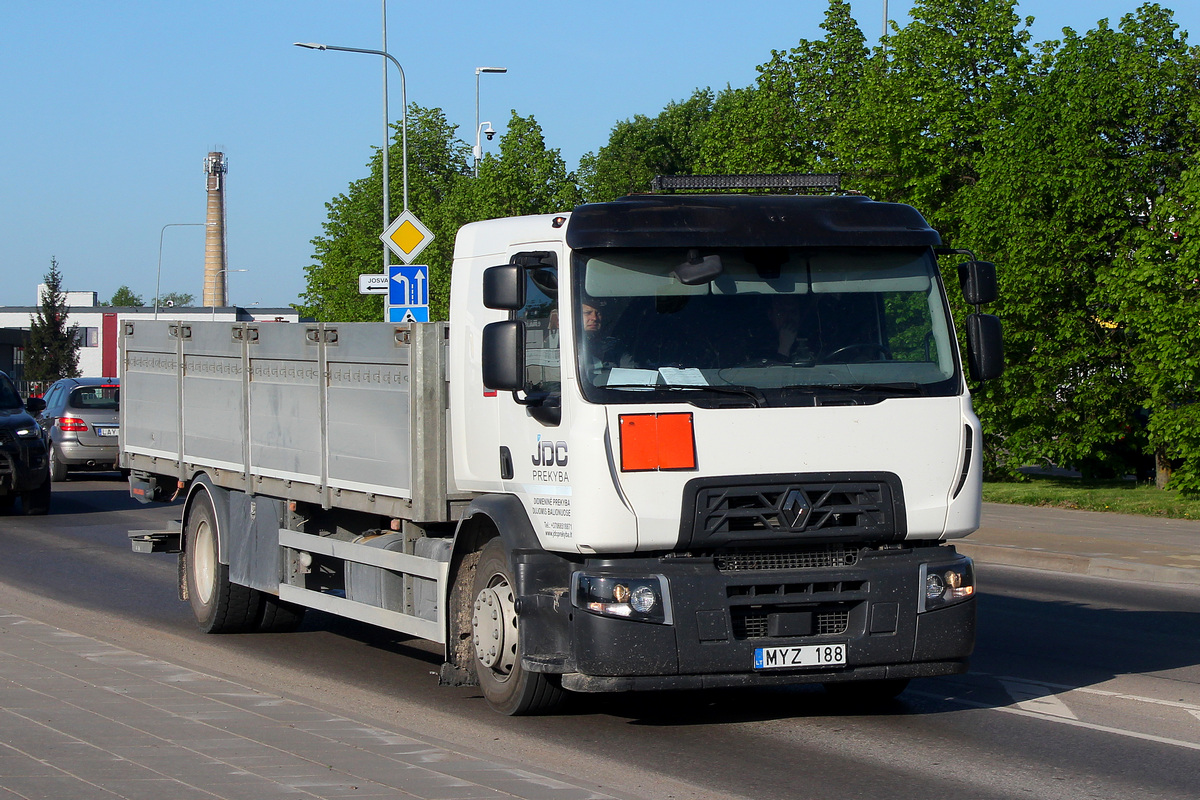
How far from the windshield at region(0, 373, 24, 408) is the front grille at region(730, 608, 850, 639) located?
16613 mm

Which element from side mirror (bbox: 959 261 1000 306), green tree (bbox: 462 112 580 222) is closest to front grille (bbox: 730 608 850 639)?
side mirror (bbox: 959 261 1000 306)

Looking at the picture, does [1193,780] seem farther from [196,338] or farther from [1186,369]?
[1186,369]

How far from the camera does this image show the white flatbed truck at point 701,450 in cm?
718

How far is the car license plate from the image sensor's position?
23.7 feet

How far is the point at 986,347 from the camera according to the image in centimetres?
806

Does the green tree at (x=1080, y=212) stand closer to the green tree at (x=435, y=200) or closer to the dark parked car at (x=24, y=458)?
the dark parked car at (x=24, y=458)

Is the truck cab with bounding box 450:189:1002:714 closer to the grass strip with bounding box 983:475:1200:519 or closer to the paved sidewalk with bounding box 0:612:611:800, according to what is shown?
the paved sidewalk with bounding box 0:612:611:800

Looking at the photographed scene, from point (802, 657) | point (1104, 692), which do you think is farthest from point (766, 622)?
point (1104, 692)

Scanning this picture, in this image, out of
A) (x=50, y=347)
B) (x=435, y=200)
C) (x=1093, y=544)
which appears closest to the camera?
(x=1093, y=544)

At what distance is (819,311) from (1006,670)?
122 inches

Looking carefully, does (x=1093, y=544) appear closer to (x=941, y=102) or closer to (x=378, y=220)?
(x=941, y=102)

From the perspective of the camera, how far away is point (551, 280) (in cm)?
761

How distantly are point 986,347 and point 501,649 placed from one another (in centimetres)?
301

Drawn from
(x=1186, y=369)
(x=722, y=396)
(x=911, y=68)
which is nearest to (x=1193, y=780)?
Result: (x=722, y=396)
